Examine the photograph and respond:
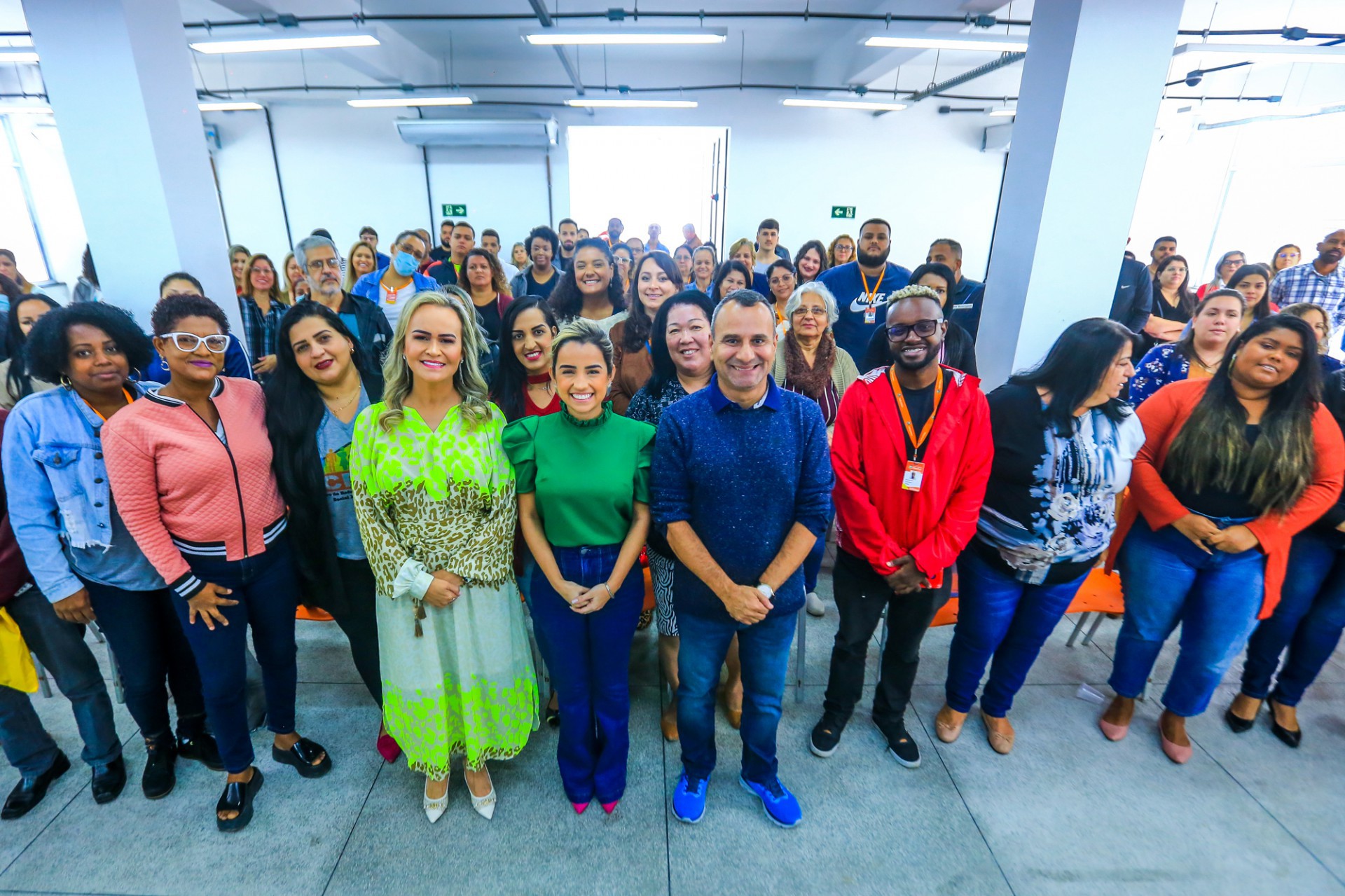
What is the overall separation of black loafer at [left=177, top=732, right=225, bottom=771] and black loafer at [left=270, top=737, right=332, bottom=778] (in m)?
0.22

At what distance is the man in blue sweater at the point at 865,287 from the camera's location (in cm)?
425

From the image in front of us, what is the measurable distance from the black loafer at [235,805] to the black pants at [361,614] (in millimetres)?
496

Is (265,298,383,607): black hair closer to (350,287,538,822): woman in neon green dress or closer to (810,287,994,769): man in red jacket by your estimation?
(350,287,538,822): woman in neon green dress

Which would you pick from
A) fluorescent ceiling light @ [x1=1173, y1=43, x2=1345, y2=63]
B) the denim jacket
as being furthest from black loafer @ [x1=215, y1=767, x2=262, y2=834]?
fluorescent ceiling light @ [x1=1173, y1=43, x2=1345, y2=63]

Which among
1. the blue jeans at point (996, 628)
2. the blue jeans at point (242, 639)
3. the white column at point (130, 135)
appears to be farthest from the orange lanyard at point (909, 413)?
the white column at point (130, 135)

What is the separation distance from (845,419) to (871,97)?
980 centimetres

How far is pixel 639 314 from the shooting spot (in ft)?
10.0

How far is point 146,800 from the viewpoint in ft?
7.25

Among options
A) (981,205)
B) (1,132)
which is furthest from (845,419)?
(1,132)

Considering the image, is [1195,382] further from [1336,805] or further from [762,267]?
[762,267]

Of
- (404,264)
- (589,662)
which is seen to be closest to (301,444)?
(589,662)

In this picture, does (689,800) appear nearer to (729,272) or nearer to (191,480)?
(191,480)

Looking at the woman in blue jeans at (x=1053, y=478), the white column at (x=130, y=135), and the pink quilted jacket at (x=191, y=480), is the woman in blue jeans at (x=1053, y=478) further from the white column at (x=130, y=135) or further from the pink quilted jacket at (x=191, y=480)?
the white column at (x=130, y=135)

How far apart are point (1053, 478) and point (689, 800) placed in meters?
1.74
